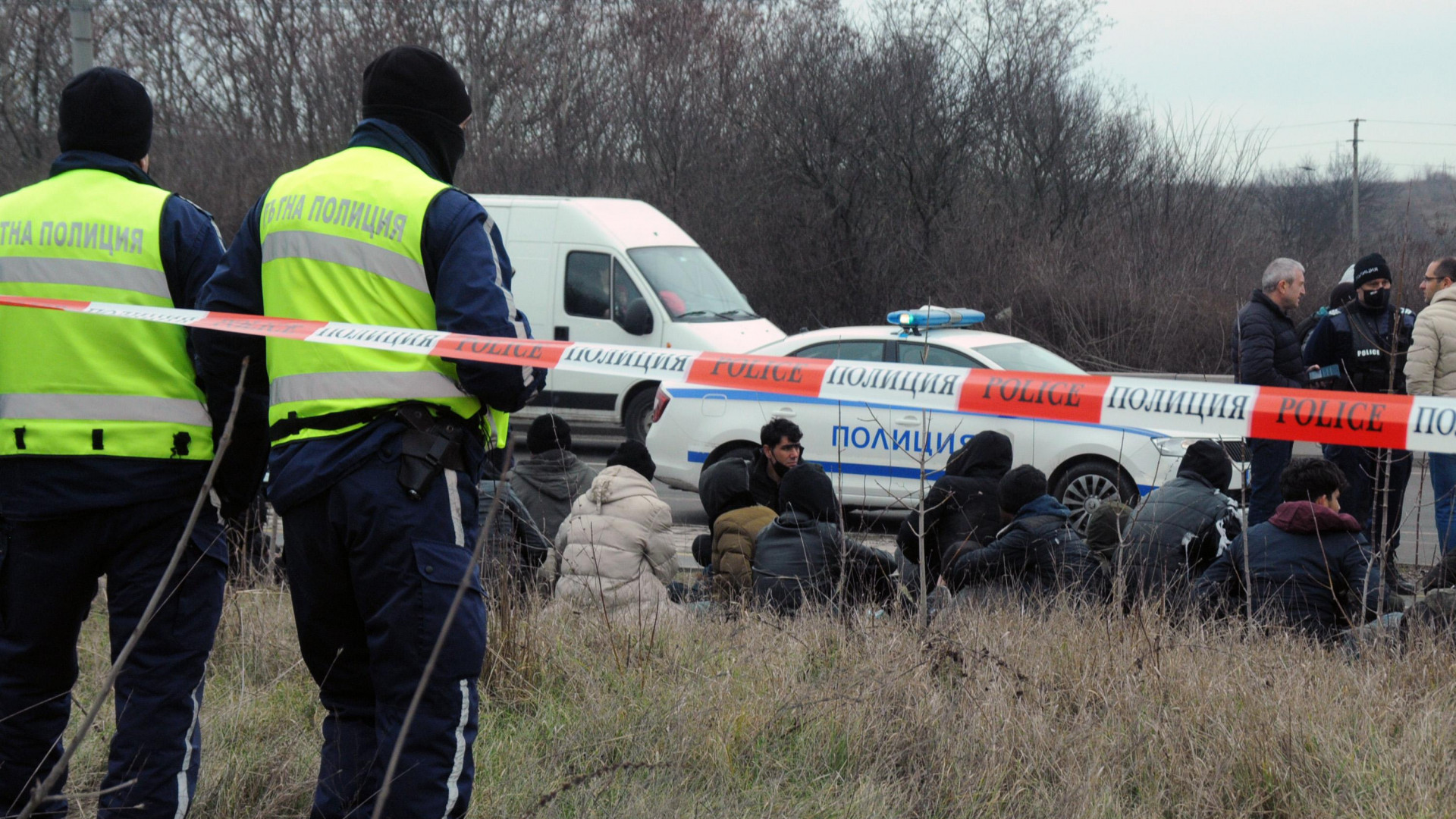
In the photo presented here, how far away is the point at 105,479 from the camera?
2.77 metres

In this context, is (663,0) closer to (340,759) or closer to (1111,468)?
(1111,468)

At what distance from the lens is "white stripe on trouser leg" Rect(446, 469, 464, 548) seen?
254cm

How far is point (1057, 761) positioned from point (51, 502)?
237 centimetres

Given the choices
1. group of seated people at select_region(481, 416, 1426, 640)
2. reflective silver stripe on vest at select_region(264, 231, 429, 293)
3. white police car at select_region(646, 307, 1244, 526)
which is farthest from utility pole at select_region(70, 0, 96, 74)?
reflective silver stripe on vest at select_region(264, 231, 429, 293)

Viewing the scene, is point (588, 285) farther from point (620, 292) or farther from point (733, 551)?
point (733, 551)

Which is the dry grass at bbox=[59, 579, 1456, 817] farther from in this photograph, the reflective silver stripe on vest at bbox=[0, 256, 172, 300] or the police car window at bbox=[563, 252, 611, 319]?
the police car window at bbox=[563, 252, 611, 319]

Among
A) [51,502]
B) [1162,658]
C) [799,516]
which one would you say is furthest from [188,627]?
[799,516]

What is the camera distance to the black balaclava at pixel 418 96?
271 centimetres

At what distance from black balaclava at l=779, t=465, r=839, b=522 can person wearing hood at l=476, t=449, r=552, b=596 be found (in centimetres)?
104

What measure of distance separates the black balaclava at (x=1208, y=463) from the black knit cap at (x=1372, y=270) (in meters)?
2.30

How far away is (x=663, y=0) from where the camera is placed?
25562 mm

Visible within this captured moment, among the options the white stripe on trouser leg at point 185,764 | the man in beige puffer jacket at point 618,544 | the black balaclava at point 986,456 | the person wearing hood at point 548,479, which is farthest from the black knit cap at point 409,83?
the person wearing hood at point 548,479

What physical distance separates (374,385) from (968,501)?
3999 millimetres

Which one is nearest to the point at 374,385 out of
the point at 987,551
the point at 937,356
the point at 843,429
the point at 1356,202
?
the point at 987,551
